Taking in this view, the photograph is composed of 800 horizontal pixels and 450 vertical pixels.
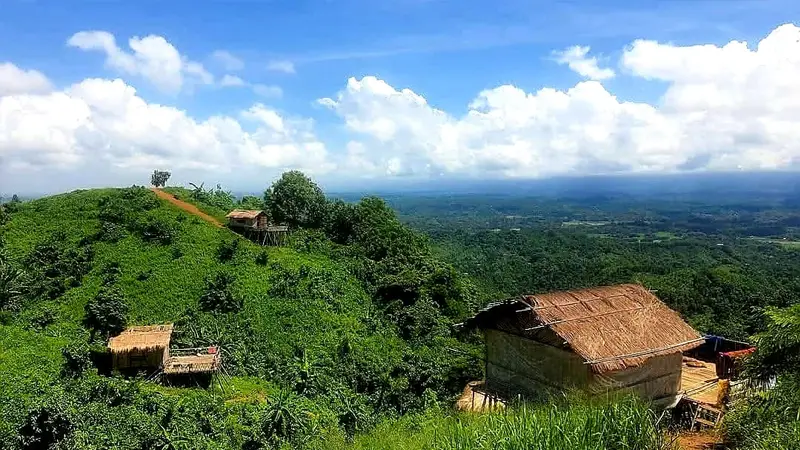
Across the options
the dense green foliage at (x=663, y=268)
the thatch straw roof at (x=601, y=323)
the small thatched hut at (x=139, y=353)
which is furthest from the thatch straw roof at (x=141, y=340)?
the dense green foliage at (x=663, y=268)

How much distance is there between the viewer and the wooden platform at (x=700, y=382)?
14992 millimetres

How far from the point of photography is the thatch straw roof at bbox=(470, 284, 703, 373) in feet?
43.0

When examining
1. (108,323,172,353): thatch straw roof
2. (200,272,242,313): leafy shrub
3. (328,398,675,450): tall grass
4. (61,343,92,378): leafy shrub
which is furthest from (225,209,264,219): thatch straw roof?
(328,398,675,450): tall grass

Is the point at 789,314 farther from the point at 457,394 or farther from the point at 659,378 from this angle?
the point at 457,394

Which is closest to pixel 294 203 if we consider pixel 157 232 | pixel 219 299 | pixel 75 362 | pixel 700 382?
pixel 157 232

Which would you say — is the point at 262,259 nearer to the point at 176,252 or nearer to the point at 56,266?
the point at 176,252

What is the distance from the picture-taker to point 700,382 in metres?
16.4

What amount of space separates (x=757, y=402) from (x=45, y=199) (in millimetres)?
37498

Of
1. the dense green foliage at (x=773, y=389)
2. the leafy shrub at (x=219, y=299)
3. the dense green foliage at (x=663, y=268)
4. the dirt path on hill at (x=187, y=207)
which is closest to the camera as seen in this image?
the dense green foliage at (x=773, y=389)

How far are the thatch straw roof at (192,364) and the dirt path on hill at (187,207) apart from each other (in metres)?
12.0

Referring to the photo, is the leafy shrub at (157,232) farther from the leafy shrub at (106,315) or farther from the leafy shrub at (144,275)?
the leafy shrub at (106,315)

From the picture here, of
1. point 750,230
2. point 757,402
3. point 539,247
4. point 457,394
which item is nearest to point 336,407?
point 457,394

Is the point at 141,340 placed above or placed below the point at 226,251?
below

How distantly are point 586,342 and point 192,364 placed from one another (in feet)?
45.4
